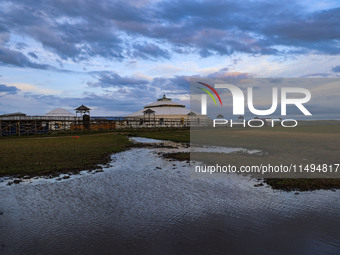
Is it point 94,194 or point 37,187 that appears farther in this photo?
point 37,187

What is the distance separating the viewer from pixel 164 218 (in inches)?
301

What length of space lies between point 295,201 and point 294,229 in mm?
2413

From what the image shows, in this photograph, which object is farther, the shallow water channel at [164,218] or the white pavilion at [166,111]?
the white pavilion at [166,111]

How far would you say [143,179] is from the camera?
1232cm

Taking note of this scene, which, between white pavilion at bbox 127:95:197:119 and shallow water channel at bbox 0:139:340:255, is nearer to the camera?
shallow water channel at bbox 0:139:340:255

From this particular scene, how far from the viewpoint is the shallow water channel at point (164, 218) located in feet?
19.7

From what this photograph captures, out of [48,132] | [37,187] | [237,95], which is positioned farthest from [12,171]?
[48,132]

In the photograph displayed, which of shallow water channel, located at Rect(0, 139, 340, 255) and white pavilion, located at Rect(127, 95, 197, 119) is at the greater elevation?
white pavilion, located at Rect(127, 95, 197, 119)

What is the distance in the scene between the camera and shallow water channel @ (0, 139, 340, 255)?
6.00 meters

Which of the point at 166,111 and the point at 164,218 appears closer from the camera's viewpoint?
the point at 164,218

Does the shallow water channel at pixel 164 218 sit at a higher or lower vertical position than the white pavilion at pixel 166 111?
lower

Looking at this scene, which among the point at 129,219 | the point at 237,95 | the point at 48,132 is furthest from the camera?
the point at 48,132

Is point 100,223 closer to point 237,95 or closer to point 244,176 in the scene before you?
point 244,176

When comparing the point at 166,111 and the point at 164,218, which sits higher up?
the point at 166,111
